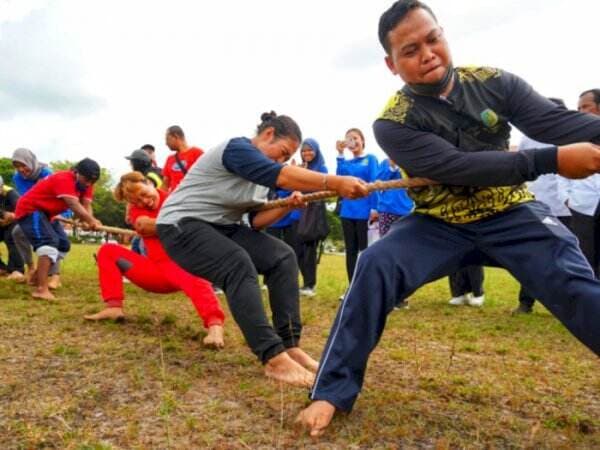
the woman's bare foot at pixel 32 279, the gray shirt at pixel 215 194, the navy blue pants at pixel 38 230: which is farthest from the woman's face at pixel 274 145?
the woman's bare foot at pixel 32 279

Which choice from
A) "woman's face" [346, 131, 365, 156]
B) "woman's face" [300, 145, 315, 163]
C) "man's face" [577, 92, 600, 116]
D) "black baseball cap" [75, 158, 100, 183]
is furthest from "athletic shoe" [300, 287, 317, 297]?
"man's face" [577, 92, 600, 116]

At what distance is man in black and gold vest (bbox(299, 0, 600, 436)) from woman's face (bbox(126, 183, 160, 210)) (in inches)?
119

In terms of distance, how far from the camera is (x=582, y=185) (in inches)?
225

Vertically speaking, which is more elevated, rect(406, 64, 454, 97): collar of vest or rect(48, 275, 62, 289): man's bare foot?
rect(406, 64, 454, 97): collar of vest

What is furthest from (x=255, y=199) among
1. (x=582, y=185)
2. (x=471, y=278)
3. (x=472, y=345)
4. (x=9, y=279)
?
(x=9, y=279)

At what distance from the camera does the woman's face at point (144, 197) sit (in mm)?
5285

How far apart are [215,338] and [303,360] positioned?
87 centimetres

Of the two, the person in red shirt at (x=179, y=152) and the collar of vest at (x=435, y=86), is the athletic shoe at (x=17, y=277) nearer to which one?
the person in red shirt at (x=179, y=152)

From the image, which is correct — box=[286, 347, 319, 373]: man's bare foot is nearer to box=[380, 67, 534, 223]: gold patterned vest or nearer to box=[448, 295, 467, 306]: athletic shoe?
box=[380, 67, 534, 223]: gold patterned vest

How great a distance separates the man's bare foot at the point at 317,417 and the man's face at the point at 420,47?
1.59 metres

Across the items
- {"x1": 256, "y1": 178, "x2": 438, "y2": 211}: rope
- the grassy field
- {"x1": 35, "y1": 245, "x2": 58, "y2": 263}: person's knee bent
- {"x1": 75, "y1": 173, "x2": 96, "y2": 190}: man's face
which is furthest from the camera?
{"x1": 75, "y1": 173, "x2": 96, "y2": 190}: man's face

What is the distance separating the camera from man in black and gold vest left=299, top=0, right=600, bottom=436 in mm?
2480

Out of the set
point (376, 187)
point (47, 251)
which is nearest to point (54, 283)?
point (47, 251)

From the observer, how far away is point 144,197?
5.30 metres
